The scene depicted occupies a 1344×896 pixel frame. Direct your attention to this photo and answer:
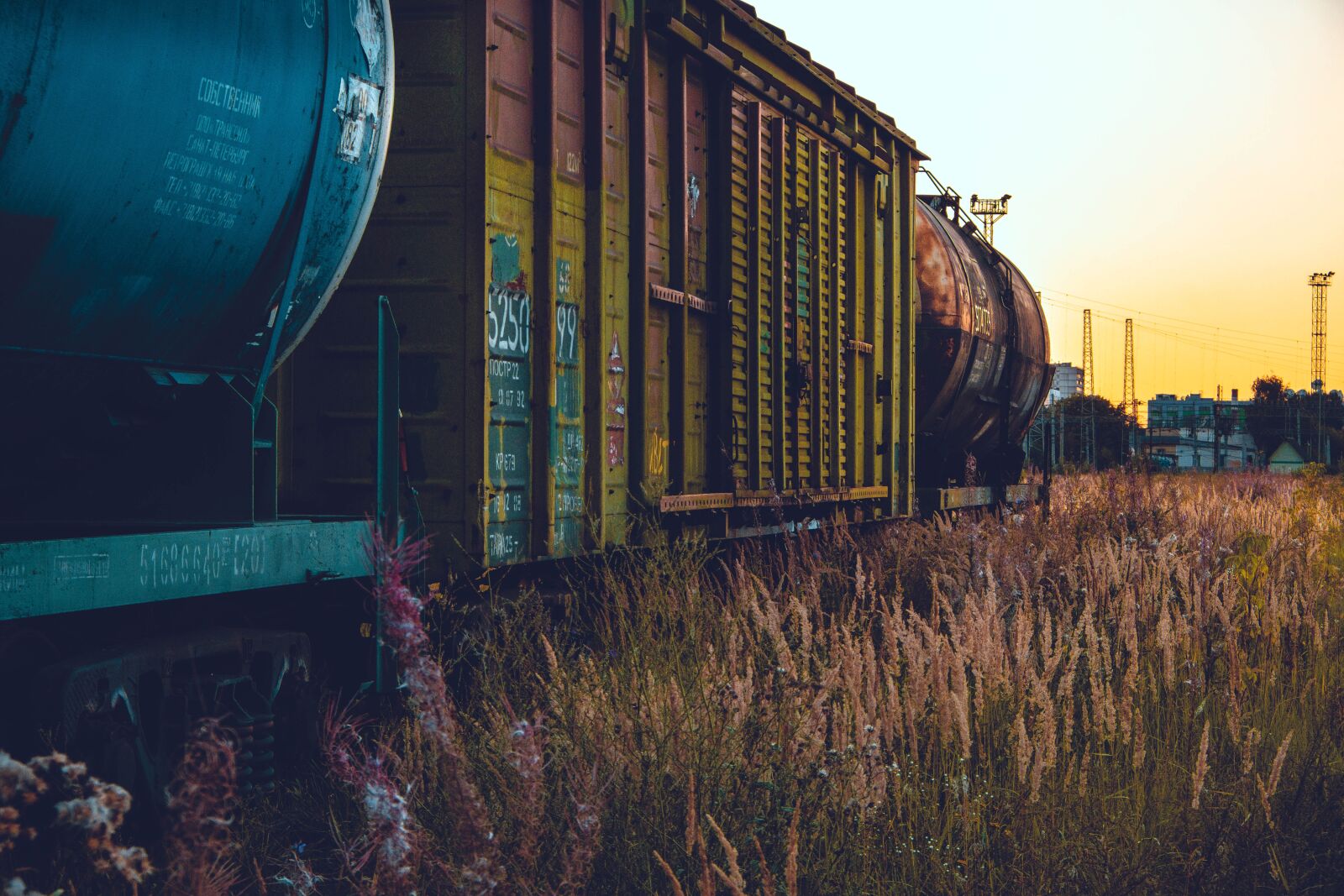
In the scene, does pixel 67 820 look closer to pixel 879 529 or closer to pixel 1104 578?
pixel 1104 578

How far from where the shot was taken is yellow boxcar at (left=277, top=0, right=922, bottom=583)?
17.5 ft

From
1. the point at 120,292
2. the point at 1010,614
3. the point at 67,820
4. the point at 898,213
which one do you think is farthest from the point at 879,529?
the point at 67,820

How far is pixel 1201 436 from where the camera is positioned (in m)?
139

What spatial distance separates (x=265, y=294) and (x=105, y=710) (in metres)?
1.36

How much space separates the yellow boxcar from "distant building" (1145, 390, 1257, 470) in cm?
3489

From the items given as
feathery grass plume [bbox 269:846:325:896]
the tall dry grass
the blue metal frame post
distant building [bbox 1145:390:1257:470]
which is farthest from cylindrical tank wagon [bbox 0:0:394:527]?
distant building [bbox 1145:390:1257:470]

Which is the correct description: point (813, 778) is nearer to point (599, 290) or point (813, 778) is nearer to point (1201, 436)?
point (599, 290)

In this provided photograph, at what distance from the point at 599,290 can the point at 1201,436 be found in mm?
145553

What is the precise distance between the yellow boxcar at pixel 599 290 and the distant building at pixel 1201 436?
34.9 meters

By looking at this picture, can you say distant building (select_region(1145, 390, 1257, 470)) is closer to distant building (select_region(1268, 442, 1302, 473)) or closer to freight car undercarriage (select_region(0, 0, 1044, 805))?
distant building (select_region(1268, 442, 1302, 473))

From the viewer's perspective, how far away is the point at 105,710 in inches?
137

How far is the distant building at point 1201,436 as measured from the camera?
183 ft

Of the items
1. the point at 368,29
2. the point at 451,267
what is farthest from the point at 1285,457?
the point at 368,29

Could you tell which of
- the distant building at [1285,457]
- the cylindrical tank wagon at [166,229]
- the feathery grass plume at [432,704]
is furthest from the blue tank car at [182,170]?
the distant building at [1285,457]
